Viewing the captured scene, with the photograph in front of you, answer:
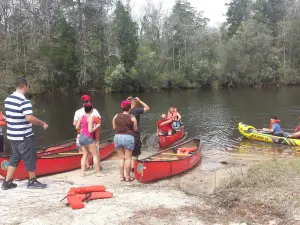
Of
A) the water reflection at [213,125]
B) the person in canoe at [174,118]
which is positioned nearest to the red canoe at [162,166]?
the water reflection at [213,125]

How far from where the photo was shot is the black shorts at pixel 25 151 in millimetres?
5840

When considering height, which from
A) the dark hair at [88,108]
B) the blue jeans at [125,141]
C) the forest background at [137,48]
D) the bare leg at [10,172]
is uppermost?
the forest background at [137,48]

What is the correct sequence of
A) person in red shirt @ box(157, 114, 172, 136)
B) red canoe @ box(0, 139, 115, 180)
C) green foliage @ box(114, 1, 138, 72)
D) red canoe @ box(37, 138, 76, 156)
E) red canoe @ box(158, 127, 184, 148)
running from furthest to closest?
green foliage @ box(114, 1, 138, 72) < person in red shirt @ box(157, 114, 172, 136) < red canoe @ box(158, 127, 184, 148) < red canoe @ box(37, 138, 76, 156) < red canoe @ box(0, 139, 115, 180)

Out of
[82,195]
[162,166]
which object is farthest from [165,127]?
[82,195]

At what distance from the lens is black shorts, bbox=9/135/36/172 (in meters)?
5.84

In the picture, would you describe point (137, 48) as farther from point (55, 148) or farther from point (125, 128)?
point (125, 128)

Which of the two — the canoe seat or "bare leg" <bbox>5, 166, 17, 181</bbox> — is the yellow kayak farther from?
"bare leg" <bbox>5, 166, 17, 181</bbox>

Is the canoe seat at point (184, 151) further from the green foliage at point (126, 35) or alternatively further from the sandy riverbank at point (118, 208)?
the green foliage at point (126, 35)

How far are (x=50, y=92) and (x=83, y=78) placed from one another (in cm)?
440

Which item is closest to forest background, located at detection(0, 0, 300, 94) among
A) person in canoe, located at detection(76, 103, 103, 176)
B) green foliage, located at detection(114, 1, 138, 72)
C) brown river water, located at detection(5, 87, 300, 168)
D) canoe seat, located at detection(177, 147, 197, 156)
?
green foliage, located at detection(114, 1, 138, 72)

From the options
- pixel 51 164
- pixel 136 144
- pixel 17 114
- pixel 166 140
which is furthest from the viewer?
pixel 166 140

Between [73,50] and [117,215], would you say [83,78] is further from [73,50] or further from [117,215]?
[117,215]

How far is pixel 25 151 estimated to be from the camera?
5.87 metres

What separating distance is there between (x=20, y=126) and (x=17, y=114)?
21 centimetres
